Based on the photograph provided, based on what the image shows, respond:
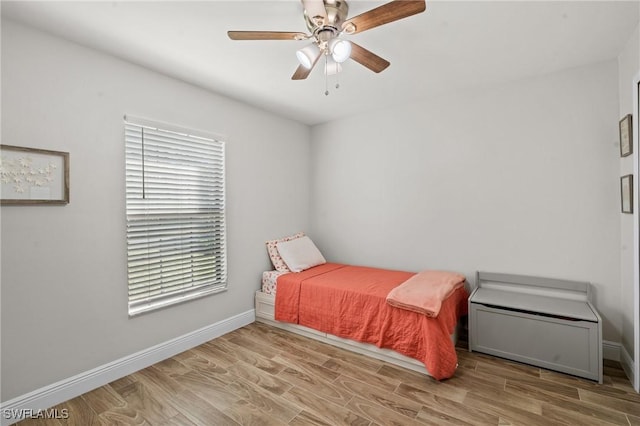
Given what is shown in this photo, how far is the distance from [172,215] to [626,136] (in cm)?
389

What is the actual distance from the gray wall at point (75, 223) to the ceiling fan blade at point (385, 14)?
1927 millimetres

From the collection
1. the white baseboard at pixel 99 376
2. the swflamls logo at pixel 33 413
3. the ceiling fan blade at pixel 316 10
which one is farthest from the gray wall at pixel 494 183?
the swflamls logo at pixel 33 413

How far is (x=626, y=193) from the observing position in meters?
2.32

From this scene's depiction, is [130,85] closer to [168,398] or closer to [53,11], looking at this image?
[53,11]

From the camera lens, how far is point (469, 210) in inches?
126

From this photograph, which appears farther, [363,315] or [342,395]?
[363,315]

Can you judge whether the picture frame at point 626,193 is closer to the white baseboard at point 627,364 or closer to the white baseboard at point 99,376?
the white baseboard at point 627,364

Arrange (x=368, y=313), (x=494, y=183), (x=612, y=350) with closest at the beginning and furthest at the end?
(x=612, y=350) → (x=368, y=313) → (x=494, y=183)

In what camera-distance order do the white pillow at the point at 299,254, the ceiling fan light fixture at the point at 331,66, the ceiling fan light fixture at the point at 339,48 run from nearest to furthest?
the ceiling fan light fixture at the point at 339,48, the ceiling fan light fixture at the point at 331,66, the white pillow at the point at 299,254

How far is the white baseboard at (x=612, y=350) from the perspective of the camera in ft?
8.24

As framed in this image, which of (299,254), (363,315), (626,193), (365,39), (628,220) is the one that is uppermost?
(365,39)

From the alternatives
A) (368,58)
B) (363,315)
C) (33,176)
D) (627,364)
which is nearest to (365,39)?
(368,58)

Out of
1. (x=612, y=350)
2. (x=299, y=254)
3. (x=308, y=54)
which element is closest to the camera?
(x=308, y=54)

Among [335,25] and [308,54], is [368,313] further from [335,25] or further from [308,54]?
[335,25]
